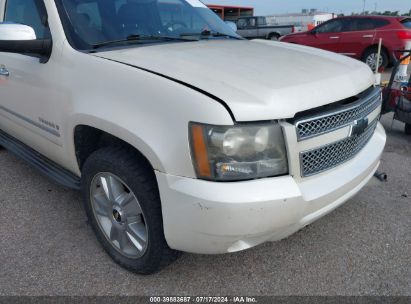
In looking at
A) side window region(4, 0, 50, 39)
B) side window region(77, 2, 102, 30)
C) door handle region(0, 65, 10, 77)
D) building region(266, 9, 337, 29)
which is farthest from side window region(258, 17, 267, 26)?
side window region(77, 2, 102, 30)

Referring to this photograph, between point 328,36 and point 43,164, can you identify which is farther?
point 328,36

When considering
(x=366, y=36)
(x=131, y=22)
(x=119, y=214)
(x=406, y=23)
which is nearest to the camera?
(x=119, y=214)

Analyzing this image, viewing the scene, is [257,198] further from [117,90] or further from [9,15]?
[9,15]

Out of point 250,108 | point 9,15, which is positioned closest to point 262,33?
point 9,15

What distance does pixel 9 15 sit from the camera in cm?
335

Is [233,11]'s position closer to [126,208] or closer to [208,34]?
[208,34]

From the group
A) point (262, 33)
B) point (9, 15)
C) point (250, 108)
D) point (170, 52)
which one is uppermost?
point (9, 15)

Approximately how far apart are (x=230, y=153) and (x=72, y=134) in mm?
1169

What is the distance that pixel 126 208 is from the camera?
2234mm

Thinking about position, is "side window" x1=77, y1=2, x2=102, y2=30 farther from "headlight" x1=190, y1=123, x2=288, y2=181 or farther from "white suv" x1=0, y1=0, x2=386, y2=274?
"headlight" x1=190, y1=123, x2=288, y2=181

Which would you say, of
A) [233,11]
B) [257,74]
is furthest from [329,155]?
[233,11]

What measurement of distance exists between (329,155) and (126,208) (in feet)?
3.89

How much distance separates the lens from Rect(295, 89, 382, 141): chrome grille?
1.86 m

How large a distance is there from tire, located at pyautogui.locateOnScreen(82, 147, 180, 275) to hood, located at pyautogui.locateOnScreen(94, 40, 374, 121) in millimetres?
539
